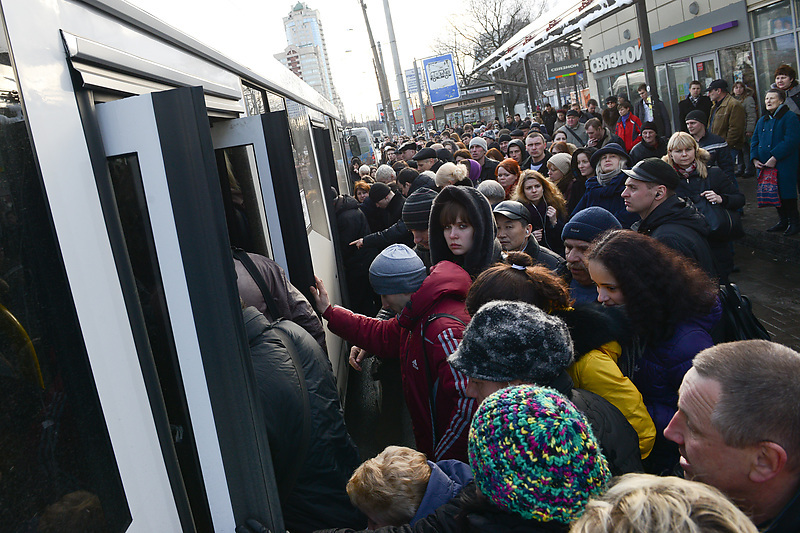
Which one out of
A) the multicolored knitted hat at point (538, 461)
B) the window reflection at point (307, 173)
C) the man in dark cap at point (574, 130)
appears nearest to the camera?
the multicolored knitted hat at point (538, 461)

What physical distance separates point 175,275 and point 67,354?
12.4 inches

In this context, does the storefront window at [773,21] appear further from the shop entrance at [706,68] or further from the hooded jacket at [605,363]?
the hooded jacket at [605,363]

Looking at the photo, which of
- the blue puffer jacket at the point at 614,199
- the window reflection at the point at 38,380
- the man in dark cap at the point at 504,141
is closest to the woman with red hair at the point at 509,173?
the blue puffer jacket at the point at 614,199

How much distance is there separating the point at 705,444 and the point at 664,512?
22.5 inches

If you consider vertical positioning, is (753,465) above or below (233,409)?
below

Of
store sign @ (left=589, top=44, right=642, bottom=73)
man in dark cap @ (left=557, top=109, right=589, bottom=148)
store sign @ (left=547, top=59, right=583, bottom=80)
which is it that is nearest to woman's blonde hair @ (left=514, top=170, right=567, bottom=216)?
man in dark cap @ (left=557, top=109, right=589, bottom=148)

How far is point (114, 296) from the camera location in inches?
59.1

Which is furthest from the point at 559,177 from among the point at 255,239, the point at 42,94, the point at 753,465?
the point at 42,94

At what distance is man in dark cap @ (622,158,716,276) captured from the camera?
3.51m

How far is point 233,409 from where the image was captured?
160 cm

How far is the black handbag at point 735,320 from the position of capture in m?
2.69

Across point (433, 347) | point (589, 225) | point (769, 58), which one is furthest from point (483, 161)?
point (433, 347)

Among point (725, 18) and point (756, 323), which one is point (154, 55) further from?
point (725, 18)

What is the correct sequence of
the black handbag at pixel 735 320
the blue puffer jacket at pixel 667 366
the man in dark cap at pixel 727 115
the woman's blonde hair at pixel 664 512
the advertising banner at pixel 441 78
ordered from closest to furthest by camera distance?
the woman's blonde hair at pixel 664 512, the blue puffer jacket at pixel 667 366, the black handbag at pixel 735 320, the man in dark cap at pixel 727 115, the advertising banner at pixel 441 78
